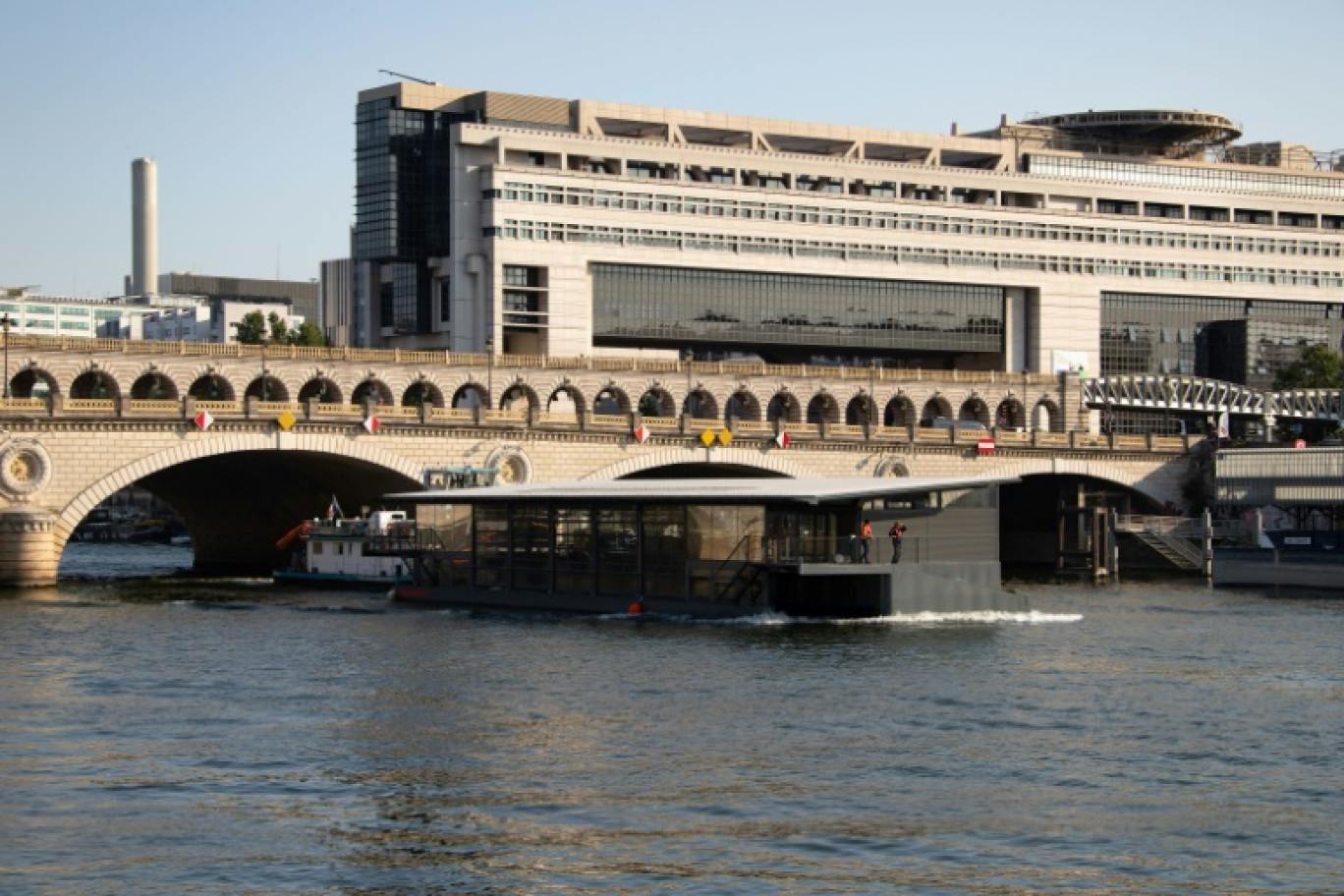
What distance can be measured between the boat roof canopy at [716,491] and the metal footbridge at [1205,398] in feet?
229

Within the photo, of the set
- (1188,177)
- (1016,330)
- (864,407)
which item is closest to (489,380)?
(864,407)

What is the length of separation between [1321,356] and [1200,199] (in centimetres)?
1916

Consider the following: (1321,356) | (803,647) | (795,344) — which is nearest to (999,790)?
(803,647)

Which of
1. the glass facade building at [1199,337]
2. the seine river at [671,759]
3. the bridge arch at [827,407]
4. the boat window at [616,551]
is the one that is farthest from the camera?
the glass facade building at [1199,337]

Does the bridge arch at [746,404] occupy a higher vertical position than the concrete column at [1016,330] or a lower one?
lower

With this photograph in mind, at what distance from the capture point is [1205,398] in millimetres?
168250

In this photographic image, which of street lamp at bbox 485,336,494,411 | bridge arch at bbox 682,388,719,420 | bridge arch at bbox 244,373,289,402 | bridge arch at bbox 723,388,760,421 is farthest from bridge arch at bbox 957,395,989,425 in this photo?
bridge arch at bbox 244,373,289,402

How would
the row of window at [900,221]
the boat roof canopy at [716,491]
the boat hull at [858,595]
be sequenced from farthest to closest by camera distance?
the row of window at [900,221] < the boat roof canopy at [716,491] < the boat hull at [858,595]

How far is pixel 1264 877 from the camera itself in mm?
42594

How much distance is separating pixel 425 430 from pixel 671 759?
6986 centimetres

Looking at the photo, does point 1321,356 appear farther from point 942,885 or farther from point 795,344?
point 942,885

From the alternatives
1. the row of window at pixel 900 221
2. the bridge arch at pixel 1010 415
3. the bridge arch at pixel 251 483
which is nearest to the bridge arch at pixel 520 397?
the bridge arch at pixel 251 483

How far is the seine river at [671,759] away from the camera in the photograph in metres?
43.6

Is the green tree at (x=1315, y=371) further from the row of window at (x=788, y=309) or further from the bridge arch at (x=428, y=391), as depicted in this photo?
the bridge arch at (x=428, y=391)
